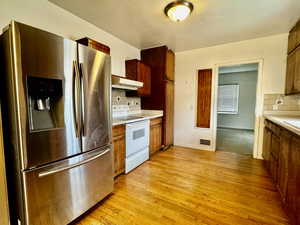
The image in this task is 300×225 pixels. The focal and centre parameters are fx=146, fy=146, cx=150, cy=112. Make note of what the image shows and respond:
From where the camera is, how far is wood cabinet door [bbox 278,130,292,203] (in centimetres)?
157

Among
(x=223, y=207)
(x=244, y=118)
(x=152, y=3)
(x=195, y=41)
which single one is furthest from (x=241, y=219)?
(x=244, y=118)

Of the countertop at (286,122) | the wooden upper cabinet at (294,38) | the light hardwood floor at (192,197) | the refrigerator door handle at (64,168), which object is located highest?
the wooden upper cabinet at (294,38)

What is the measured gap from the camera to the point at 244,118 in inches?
238

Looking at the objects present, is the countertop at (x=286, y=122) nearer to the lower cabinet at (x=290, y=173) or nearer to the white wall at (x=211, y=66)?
the lower cabinet at (x=290, y=173)

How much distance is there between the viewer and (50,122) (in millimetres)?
1265

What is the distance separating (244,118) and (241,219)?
5511mm

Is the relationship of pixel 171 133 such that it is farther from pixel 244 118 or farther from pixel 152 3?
pixel 244 118

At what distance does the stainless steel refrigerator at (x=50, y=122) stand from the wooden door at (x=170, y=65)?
2122mm

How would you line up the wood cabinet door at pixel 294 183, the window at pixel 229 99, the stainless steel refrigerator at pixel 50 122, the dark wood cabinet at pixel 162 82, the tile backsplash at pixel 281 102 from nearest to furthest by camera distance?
the stainless steel refrigerator at pixel 50 122, the wood cabinet door at pixel 294 183, the tile backsplash at pixel 281 102, the dark wood cabinet at pixel 162 82, the window at pixel 229 99

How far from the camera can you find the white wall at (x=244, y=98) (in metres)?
5.77

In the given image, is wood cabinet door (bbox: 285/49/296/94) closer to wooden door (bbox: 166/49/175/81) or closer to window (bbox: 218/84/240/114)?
wooden door (bbox: 166/49/175/81)

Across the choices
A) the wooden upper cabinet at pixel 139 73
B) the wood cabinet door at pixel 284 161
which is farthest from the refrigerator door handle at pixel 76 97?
the wood cabinet door at pixel 284 161

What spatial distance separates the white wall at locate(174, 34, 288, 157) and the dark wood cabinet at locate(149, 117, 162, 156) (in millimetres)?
697

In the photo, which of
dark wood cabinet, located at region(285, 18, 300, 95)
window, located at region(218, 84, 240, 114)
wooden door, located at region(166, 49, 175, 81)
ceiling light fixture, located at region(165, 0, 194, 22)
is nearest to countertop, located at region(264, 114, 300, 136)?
dark wood cabinet, located at region(285, 18, 300, 95)
